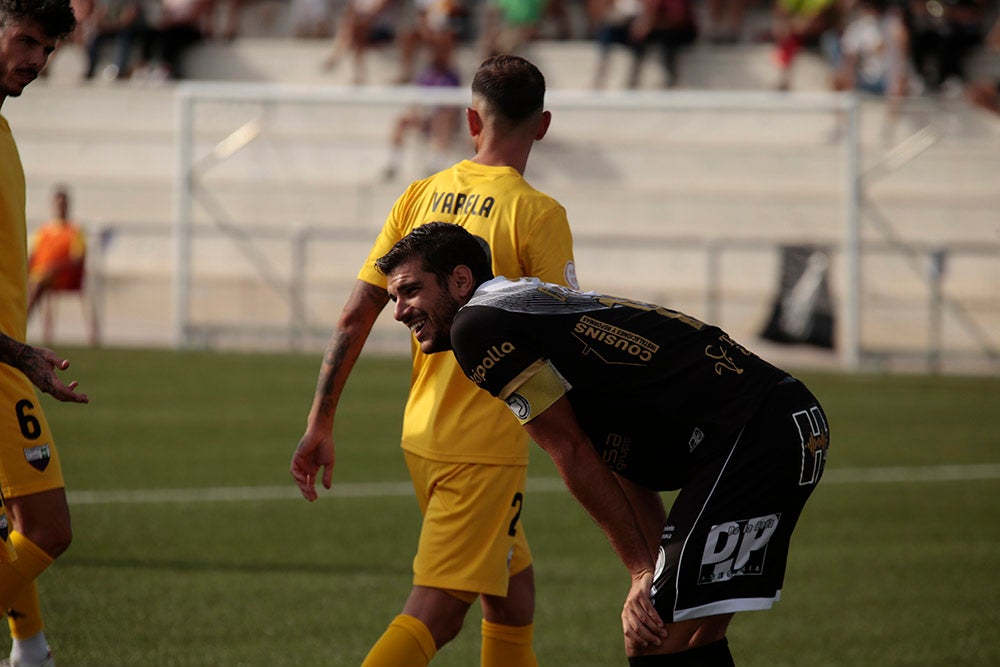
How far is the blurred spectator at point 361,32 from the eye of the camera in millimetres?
26516

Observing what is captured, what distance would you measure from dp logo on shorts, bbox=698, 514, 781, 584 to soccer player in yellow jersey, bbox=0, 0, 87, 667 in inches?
86.3

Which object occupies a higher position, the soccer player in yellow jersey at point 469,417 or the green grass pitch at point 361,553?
the soccer player in yellow jersey at point 469,417

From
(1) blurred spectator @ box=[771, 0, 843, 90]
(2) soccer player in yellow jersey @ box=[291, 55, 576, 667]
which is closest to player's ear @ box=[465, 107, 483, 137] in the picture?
(2) soccer player in yellow jersey @ box=[291, 55, 576, 667]

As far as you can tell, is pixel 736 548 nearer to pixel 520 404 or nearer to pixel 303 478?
pixel 520 404

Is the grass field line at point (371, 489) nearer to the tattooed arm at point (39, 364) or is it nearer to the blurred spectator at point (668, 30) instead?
the tattooed arm at point (39, 364)

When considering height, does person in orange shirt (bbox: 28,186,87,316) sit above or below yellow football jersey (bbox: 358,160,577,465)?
below

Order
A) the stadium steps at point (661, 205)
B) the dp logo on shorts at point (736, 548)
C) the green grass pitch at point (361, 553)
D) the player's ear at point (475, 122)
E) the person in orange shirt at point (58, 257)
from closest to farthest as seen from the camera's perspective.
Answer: the dp logo on shorts at point (736, 548), the player's ear at point (475, 122), the green grass pitch at point (361, 553), the person in orange shirt at point (58, 257), the stadium steps at point (661, 205)

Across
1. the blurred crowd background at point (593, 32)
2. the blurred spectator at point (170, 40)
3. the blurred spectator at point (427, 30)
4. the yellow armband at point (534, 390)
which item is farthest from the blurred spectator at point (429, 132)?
the yellow armband at point (534, 390)

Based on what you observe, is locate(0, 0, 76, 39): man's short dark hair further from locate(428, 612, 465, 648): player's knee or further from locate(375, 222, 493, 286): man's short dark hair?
locate(428, 612, 465, 648): player's knee

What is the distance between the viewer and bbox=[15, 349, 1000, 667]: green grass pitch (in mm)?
6699

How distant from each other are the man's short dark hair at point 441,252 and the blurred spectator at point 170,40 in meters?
23.4

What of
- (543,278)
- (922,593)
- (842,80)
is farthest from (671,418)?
(842,80)

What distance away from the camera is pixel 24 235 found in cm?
496

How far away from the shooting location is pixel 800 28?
25.7 m
